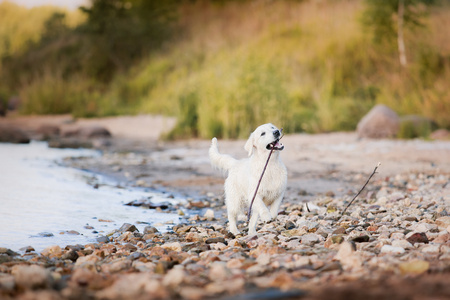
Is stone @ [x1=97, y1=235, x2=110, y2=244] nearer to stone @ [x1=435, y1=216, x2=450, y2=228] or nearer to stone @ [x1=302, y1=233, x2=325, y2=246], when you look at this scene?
stone @ [x1=302, y1=233, x2=325, y2=246]

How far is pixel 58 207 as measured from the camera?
21.3 ft

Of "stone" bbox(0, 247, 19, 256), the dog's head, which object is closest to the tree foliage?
the dog's head

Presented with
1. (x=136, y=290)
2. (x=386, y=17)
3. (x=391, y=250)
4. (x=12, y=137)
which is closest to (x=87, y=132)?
(x=12, y=137)

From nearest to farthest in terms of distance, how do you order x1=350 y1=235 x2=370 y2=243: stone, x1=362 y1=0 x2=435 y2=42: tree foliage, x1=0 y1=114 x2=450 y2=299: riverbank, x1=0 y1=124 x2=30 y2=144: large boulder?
x1=0 y1=114 x2=450 y2=299: riverbank < x1=350 y1=235 x2=370 y2=243: stone < x1=0 y1=124 x2=30 y2=144: large boulder < x1=362 y1=0 x2=435 y2=42: tree foliage

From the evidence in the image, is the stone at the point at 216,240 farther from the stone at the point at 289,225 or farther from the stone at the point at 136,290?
the stone at the point at 136,290

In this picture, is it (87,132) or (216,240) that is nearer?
(216,240)

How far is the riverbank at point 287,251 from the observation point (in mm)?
2764

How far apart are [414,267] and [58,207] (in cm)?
451

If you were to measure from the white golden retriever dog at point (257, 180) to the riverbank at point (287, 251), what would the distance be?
166 millimetres

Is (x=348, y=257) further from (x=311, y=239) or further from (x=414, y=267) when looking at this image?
(x=311, y=239)

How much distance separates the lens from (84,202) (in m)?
6.80

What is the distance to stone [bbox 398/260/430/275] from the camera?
121 inches

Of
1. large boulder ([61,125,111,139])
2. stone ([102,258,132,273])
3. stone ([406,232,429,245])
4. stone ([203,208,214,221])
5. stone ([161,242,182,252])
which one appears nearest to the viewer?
stone ([102,258,132,273])

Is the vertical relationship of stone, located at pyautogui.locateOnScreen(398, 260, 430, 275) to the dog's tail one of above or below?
below
